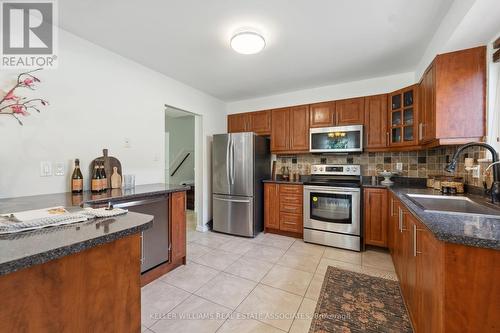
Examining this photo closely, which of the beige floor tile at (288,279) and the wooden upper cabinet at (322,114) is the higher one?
the wooden upper cabinet at (322,114)

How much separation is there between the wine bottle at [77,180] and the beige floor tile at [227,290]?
143cm

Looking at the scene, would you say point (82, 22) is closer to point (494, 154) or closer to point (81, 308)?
point (81, 308)

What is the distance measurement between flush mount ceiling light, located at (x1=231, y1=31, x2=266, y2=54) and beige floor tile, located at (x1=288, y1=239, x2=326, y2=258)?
2464mm

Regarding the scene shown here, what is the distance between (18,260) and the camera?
0.58m

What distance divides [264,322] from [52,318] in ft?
4.35

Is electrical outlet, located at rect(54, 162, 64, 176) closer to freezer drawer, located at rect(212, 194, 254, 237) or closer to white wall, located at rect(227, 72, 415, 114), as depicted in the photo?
freezer drawer, located at rect(212, 194, 254, 237)

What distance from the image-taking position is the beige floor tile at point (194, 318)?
147 cm

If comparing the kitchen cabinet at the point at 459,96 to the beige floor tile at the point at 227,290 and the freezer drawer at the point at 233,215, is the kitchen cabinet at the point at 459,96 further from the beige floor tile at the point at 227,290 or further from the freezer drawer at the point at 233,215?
the freezer drawer at the point at 233,215

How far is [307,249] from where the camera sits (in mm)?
2799

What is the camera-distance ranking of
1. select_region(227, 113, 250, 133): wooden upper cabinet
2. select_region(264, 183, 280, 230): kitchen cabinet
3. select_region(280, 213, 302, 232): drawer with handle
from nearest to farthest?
select_region(280, 213, 302, 232): drawer with handle
select_region(264, 183, 280, 230): kitchen cabinet
select_region(227, 113, 250, 133): wooden upper cabinet

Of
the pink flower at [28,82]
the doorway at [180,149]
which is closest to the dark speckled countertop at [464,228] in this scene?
the pink flower at [28,82]

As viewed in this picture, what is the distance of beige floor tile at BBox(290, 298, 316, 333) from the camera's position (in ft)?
4.84

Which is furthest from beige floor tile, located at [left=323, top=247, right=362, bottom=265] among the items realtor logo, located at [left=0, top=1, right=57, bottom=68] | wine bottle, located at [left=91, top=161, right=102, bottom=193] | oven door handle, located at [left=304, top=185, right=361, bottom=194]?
realtor logo, located at [left=0, top=1, right=57, bottom=68]

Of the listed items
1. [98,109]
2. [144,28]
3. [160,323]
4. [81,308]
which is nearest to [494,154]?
[81,308]
